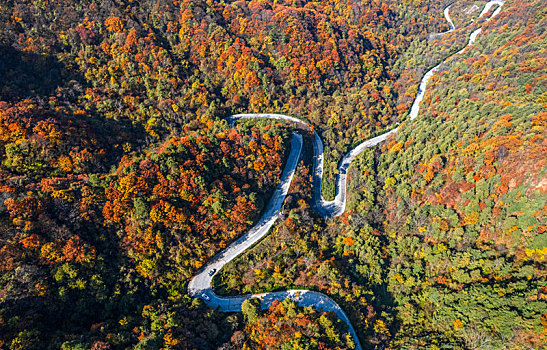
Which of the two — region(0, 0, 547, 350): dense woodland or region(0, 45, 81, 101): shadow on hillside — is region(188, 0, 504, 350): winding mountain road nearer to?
region(0, 0, 547, 350): dense woodland

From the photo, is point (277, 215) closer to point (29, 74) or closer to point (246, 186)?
point (246, 186)

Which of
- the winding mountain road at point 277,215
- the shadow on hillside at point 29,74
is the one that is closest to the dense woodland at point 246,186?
the shadow on hillside at point 29,74

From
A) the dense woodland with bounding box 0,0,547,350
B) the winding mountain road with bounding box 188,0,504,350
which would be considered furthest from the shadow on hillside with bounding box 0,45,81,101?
the winding mountain road with bounding box 188,0,504,350

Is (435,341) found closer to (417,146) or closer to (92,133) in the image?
(417,146)

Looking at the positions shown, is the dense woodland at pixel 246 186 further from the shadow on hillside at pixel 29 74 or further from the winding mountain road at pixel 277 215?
the winding mountain road at pixel 277 215

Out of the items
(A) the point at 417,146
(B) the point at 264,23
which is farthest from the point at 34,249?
(B) the point at 264,23

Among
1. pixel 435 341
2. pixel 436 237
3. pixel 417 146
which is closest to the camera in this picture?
pixel 435 341

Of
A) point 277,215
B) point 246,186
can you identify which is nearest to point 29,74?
point 246,186
